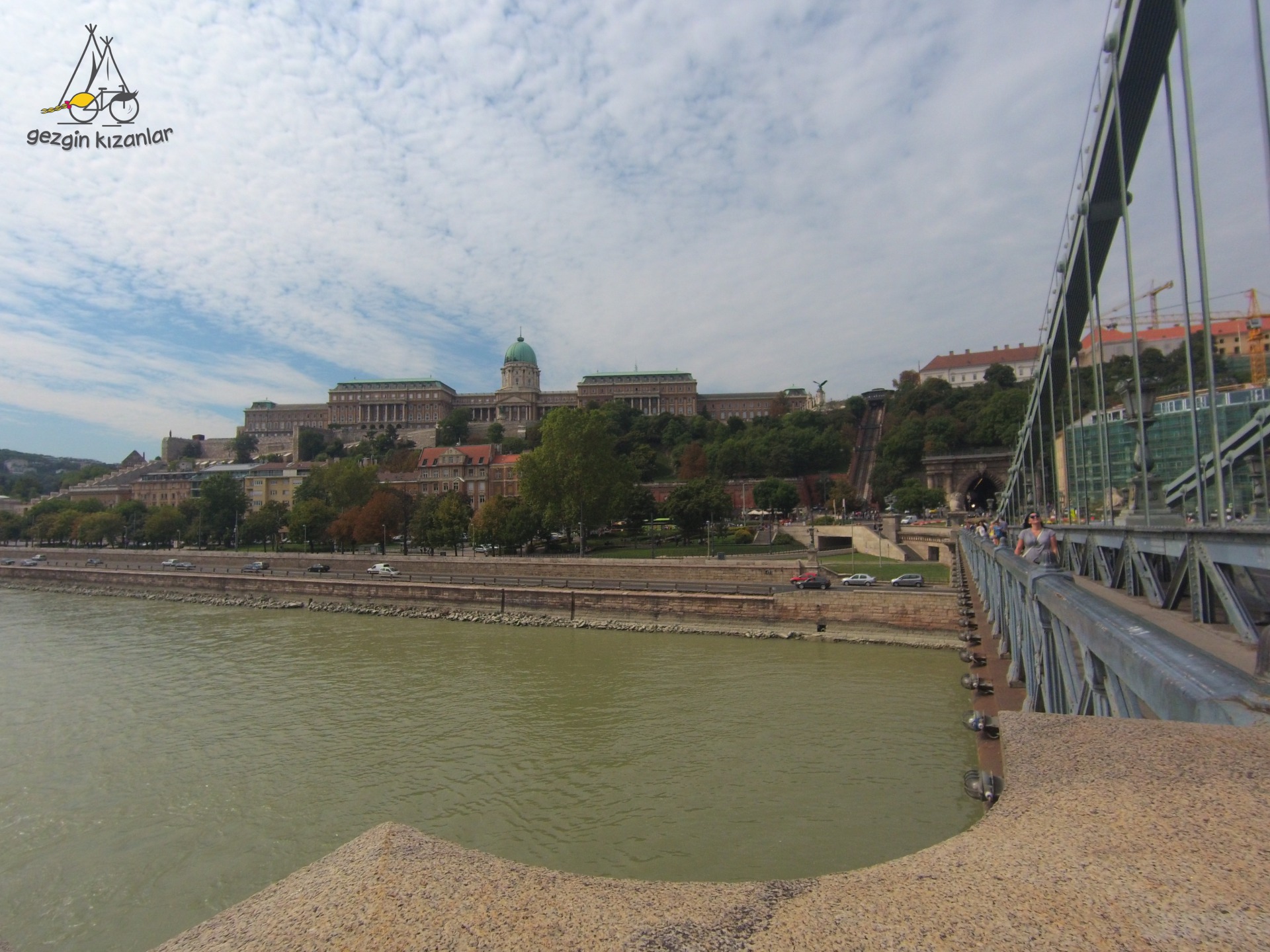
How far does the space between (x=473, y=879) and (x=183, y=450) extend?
144 metres

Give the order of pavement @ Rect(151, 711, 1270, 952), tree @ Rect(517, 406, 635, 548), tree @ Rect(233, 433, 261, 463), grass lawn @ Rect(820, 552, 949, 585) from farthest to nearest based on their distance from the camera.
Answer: tree @ Rect(233, 433, 261, 463), tree @ Rect(517, 406, 635, 548), grass lawn @ Rect(820, 552, 949, 585), pavement @ Rect(151, 711, 1270, 952)

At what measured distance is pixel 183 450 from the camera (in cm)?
12369

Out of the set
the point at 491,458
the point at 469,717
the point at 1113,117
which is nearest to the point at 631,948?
the point at 1113,117

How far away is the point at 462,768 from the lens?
10.4 meters

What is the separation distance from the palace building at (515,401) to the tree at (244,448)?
6.13 feet

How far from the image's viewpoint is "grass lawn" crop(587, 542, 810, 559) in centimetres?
3831

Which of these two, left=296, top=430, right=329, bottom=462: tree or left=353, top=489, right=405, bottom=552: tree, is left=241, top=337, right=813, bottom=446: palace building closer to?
left=296, top=430, right=329, bottom=462: tree

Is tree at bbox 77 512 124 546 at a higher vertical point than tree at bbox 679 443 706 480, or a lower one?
lower

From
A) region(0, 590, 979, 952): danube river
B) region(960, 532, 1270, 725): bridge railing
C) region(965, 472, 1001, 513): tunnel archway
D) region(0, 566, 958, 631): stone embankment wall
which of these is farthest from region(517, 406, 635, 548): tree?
region(960, 532, 1270, 725): bridge railing

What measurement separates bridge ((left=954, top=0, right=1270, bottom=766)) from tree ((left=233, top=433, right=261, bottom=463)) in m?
120

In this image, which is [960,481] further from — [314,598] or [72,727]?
[72,727]

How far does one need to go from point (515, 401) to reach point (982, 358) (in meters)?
64.9

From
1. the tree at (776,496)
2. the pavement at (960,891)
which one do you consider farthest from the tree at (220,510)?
the pavement at (960,891)

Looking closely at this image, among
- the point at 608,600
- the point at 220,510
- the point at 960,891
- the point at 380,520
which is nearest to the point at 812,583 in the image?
the point at 608,600
